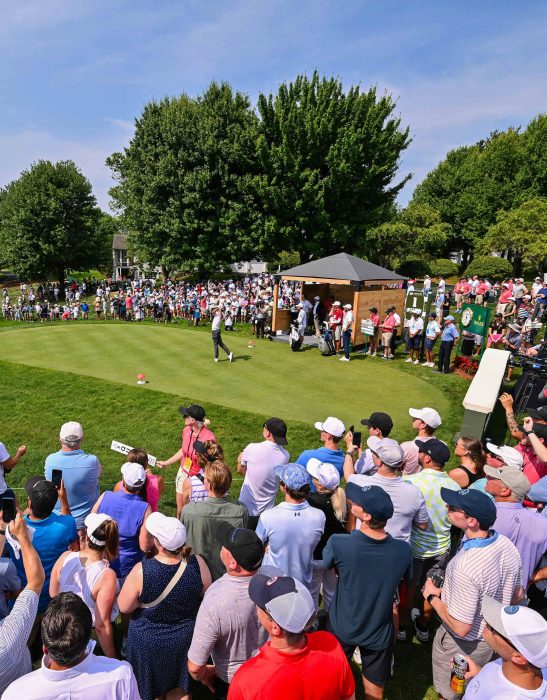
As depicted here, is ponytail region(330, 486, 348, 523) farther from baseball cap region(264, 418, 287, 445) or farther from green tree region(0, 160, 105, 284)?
green tree region(0, 160, 105, 284)

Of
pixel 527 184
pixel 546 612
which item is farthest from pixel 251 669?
pixel 527 184

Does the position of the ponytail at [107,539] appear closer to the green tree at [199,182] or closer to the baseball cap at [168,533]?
the baseball cap at [168,533]

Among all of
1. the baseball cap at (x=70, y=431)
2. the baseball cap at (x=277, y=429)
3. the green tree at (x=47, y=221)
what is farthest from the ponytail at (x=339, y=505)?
the green tree at (x=47, y=221)

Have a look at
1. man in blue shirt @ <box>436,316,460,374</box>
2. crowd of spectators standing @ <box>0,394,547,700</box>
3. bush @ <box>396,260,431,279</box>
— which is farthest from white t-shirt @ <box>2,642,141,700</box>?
bush @ <box>396,260,431,279</box>

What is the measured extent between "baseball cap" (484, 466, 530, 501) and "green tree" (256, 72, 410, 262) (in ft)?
92.9

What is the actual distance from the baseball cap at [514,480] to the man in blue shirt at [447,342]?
1071cm

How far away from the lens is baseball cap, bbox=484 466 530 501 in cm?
398

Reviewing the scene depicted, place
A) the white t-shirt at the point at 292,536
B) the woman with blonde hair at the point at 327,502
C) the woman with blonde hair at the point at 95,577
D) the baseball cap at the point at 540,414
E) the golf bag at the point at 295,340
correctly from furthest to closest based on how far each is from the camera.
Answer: the golf bag at the point at 295,340, the baseball cap at the point at 540,414, the woman with blonde hair at the point at 327,502, the white t-shirt at the point at 292,536, the woman with blonde hair at the point at 95,577

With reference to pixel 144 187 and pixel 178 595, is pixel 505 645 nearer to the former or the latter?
pixel 178 595

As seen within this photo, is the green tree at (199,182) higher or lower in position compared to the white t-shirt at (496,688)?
higher

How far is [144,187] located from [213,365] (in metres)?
22.9

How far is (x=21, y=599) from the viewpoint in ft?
9.72

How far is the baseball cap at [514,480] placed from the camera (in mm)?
3980

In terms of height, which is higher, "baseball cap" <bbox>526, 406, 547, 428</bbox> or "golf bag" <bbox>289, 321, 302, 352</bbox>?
"baseball cap" <bbox>526, 406, 547, 428</bbox>
